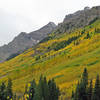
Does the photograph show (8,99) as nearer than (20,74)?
Yes

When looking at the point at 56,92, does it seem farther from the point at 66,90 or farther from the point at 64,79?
the point at 64,79

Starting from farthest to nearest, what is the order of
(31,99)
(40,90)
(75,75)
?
(75,75)
(31,99)
(40,90)

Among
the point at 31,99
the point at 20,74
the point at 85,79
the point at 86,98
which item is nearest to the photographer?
the point at 86,98

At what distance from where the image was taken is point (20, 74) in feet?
412

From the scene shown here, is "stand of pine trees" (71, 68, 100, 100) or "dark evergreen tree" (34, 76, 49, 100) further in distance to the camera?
"dark evergreen tree" (34, 76, 49, 100)

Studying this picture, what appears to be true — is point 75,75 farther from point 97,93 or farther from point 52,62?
point 52,62

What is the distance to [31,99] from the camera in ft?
186

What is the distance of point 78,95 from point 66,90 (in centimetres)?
1763

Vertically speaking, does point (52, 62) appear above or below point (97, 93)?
above

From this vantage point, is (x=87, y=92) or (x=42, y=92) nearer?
(x=87, y=92)

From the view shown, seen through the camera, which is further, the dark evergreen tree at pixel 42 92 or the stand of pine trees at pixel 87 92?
the dark evergreen tree at pixel 42 92

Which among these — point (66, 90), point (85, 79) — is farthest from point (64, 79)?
point (85, 79)

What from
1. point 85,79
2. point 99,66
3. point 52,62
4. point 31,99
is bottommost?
point 31,99

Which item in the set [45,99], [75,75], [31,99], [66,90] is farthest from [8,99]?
[75,75]
